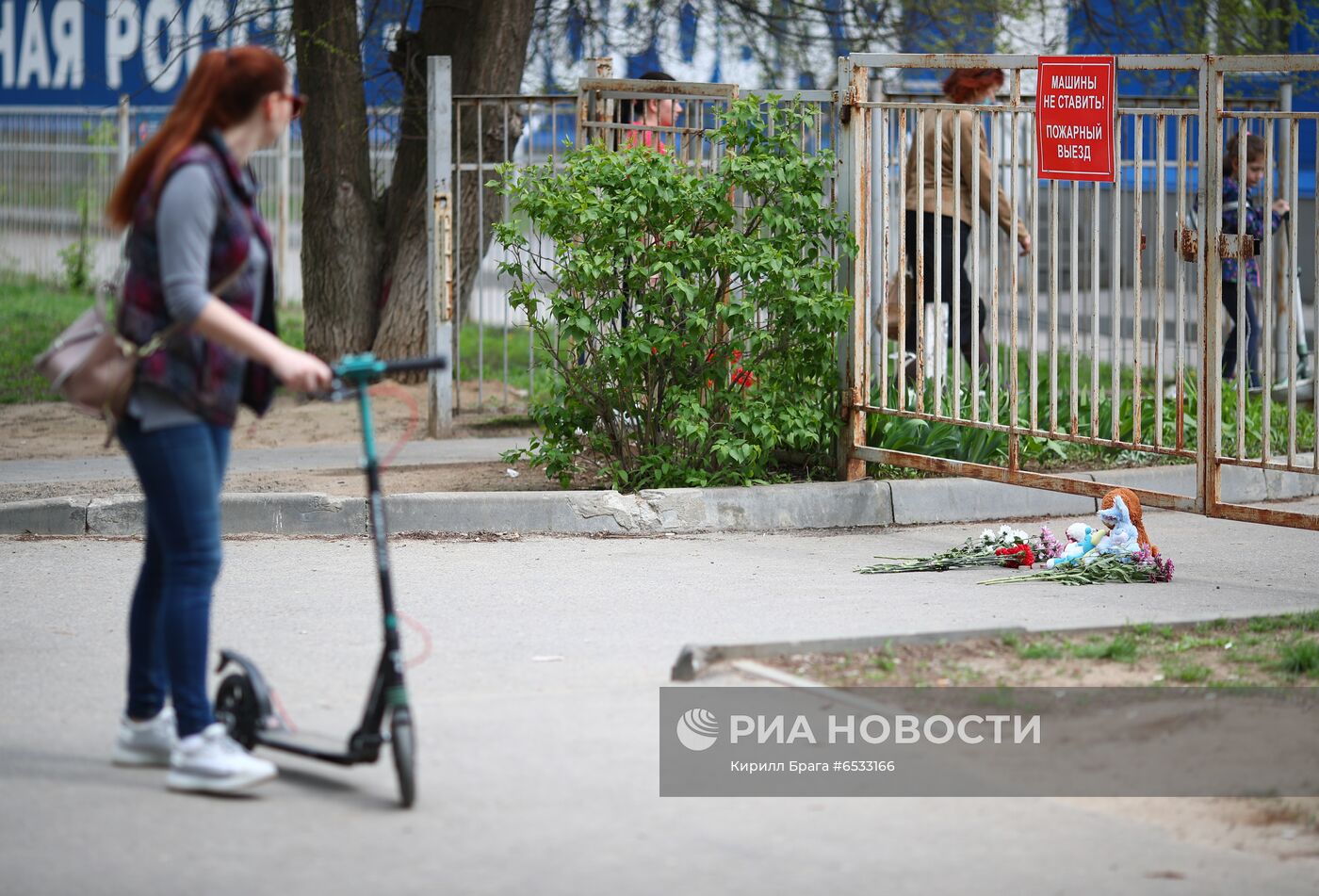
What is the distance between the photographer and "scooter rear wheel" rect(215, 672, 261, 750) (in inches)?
169

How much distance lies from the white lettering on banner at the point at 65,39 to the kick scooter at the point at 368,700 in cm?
3212

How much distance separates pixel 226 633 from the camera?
589 centimetres

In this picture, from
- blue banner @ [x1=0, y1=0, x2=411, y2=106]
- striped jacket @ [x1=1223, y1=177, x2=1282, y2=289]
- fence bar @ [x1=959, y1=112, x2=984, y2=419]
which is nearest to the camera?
fence bar @ [x1=959, y1=112, x2=984, y2=419]

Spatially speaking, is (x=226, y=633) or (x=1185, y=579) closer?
(x=226, y=633)

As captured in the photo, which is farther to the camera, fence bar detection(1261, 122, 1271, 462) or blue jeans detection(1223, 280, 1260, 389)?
blue jeans detection(1223, 280, 1260, 389)

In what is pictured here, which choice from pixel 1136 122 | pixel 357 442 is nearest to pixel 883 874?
pixel 1136 122

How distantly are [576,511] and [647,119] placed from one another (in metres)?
2.59

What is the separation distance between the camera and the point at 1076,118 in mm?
7441

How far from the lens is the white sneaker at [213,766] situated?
412cm

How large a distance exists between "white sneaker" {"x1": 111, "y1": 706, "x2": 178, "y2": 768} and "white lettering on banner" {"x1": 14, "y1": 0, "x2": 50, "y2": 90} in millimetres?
32835

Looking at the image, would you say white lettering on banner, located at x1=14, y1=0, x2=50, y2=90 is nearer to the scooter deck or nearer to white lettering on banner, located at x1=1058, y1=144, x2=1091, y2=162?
white lettering on banner, located at x1=1058, y1=144, x2=1091, y2=162

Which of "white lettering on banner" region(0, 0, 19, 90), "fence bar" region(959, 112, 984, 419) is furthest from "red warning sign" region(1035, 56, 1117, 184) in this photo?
"white lettering on banner" region(0, 0, 19, 90)

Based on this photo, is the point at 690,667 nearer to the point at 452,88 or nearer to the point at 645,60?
the point at 452,88

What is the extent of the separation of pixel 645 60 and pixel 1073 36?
3.85 meters
